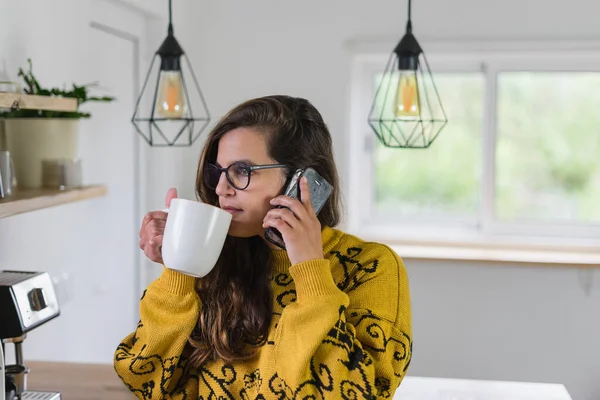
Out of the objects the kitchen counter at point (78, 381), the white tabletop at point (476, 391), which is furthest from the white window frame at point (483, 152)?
the kitchen counter at point (78, 381)

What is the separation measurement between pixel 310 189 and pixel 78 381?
0.75 meters

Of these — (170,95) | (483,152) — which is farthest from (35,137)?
(483,152)

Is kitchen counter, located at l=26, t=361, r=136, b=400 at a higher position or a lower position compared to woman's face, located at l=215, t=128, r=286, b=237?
lower

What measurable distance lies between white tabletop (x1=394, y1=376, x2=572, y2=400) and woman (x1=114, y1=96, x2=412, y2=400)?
563mm

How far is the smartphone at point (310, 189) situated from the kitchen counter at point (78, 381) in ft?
1.91

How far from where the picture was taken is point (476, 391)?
1.65 m

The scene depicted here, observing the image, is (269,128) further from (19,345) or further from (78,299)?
(78,299)

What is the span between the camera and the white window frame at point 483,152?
2904mm

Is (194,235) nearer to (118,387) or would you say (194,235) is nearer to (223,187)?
(223,187)

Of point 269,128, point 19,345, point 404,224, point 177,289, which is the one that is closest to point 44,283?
point 19,345

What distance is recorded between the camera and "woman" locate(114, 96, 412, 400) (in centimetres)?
102

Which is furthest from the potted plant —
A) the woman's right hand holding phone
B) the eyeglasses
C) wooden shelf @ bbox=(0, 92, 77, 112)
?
the eyeglasses

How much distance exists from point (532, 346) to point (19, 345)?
214 centimetres

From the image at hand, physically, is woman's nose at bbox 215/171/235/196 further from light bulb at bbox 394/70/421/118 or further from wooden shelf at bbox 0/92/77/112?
light bulb at bbox 394/70/421/118
